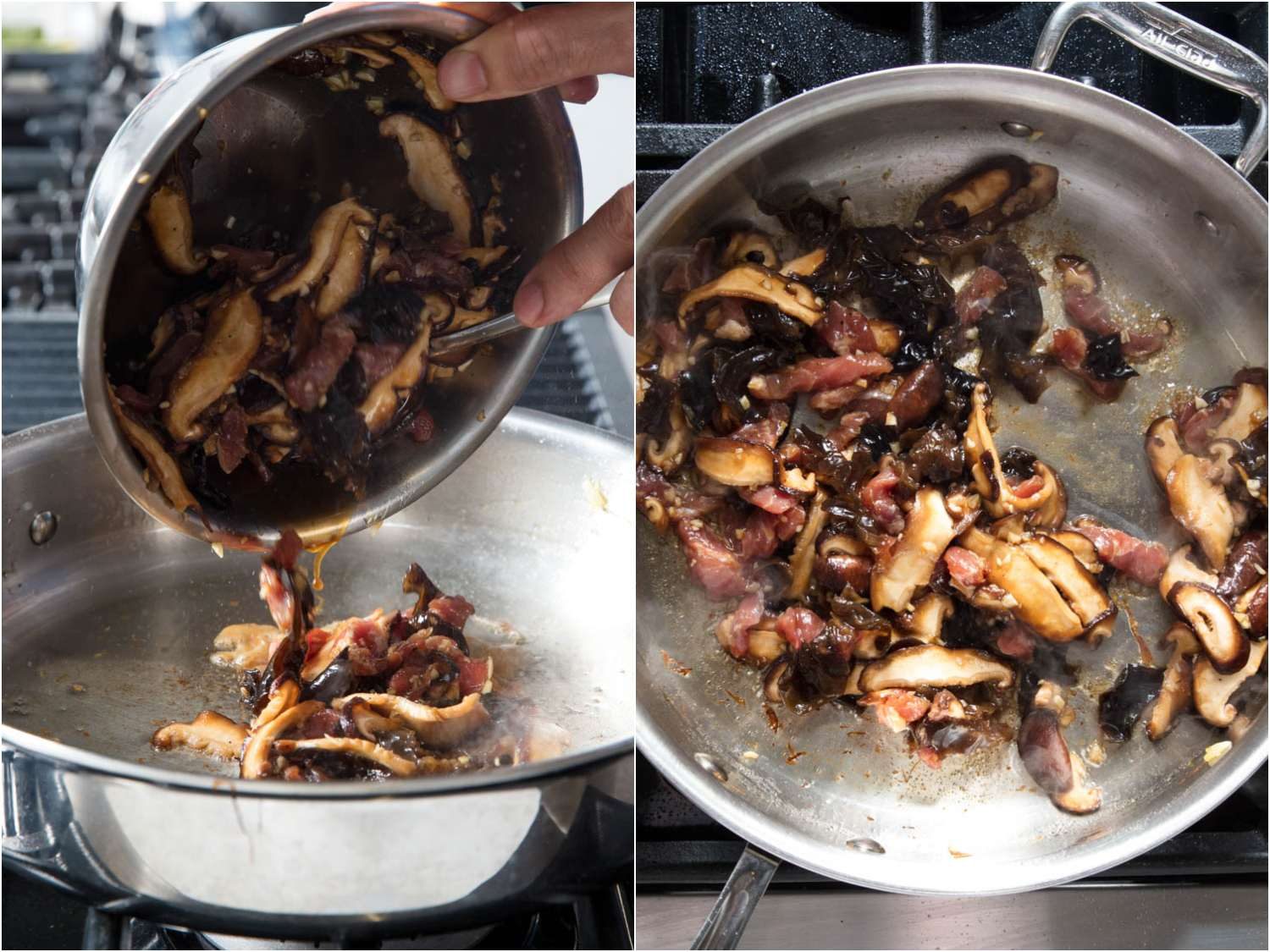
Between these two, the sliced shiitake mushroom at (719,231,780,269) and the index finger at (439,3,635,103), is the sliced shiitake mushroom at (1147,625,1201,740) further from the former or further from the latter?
the index finger at (439,3,635,103)

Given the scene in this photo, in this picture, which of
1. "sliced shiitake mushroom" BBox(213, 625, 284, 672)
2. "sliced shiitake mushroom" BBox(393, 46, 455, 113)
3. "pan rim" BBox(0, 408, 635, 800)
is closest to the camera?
"pan rim" BBox(0, 408, 635, 800)

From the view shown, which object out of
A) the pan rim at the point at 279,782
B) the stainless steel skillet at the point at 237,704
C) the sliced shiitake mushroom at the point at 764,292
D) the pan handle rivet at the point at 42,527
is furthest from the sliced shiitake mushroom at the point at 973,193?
the pan handle rivet at the point at 42,527

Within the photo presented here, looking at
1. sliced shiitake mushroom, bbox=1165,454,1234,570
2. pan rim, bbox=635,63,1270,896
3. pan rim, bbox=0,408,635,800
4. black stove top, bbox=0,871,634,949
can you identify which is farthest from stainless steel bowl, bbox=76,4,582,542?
sliced shiitake mushroom, bbox=1165,454,1234,570

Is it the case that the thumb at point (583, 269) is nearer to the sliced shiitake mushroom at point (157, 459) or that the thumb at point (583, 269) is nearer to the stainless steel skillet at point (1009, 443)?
the stainless steel skillet at point (1009, 443)

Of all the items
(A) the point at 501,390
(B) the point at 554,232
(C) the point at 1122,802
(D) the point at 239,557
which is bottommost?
(C) the point at 1122,802

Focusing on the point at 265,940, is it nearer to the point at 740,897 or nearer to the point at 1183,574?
the point at 740,897

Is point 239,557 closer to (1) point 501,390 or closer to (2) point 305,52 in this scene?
(1) point 501,390

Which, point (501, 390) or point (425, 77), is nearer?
point (425, 77)

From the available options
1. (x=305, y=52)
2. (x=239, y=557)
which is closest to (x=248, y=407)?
(x=239, y=557)
